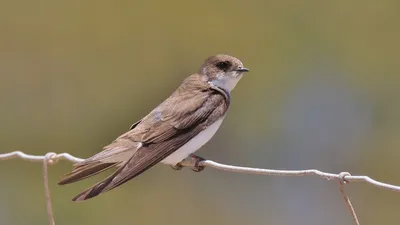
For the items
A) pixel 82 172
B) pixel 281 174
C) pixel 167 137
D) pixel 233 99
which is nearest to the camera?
pixel 281 174

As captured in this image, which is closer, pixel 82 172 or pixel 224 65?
pixel 82 172

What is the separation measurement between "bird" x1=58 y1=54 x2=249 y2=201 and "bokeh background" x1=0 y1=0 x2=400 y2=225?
2.58m

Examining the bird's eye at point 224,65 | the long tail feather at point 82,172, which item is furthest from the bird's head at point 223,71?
the long tail feather at point 82,172

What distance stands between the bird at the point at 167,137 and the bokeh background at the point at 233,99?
8.47 feet

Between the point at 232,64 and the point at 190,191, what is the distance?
279 cm

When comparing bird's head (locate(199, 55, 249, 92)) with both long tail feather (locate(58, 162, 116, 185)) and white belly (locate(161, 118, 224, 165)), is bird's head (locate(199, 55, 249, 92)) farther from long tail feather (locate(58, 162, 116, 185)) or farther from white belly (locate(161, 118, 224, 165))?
long tail feather (locate(58, 162, 116, 185))

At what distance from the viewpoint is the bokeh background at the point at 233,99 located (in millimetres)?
5664

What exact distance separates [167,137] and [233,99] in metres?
3.89

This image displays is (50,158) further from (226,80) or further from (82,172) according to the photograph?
(226,80)

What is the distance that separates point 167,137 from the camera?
2.68 metres

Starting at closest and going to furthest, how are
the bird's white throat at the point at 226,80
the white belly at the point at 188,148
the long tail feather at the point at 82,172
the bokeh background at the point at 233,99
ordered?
the long tail feather at the point at 82,172
the white belly at the point at 188,148
the bird's white throat at the point at 226,80
the bokeh background at the point at 233,99

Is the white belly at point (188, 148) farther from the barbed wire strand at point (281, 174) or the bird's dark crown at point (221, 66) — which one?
the bird's dark crown at point (221, 66)

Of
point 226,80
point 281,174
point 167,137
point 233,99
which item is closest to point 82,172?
A: point 167,137

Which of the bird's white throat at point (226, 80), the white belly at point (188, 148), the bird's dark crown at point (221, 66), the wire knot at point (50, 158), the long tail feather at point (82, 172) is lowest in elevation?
the long tail feather at point (82, 172)
